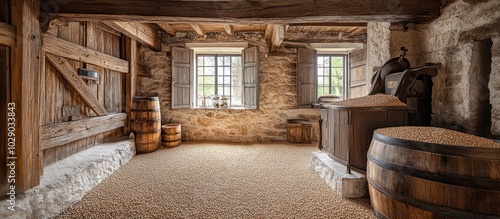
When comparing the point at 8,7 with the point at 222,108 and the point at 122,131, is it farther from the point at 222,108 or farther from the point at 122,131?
the point at 222,108

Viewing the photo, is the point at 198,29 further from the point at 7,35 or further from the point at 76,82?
the point at 7,35

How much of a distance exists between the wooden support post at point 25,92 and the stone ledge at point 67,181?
0.53 feet

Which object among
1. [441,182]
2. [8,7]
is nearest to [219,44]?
[8,7]

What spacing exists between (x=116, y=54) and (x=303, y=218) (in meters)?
4.21

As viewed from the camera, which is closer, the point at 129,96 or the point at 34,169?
the point at 34,169

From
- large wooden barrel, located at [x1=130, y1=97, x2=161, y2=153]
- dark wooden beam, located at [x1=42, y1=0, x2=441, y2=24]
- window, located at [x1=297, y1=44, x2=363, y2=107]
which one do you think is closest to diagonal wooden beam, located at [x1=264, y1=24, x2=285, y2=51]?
window, located at [x1=297, y1=44, x2=363, y2=107]

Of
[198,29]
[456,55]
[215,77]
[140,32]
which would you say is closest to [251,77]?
[215,77]

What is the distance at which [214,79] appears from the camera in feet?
19.0

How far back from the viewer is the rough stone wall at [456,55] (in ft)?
6.91

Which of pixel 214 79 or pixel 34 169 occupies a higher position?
pixel 214 79

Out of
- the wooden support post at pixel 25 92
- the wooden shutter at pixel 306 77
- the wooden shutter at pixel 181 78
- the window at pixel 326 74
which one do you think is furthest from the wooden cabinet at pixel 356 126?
the wooden shutter at pixel 181 78

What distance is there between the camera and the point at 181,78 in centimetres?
536

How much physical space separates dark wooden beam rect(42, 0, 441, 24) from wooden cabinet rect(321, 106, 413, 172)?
1137mm

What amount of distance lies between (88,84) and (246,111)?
10.0ft
